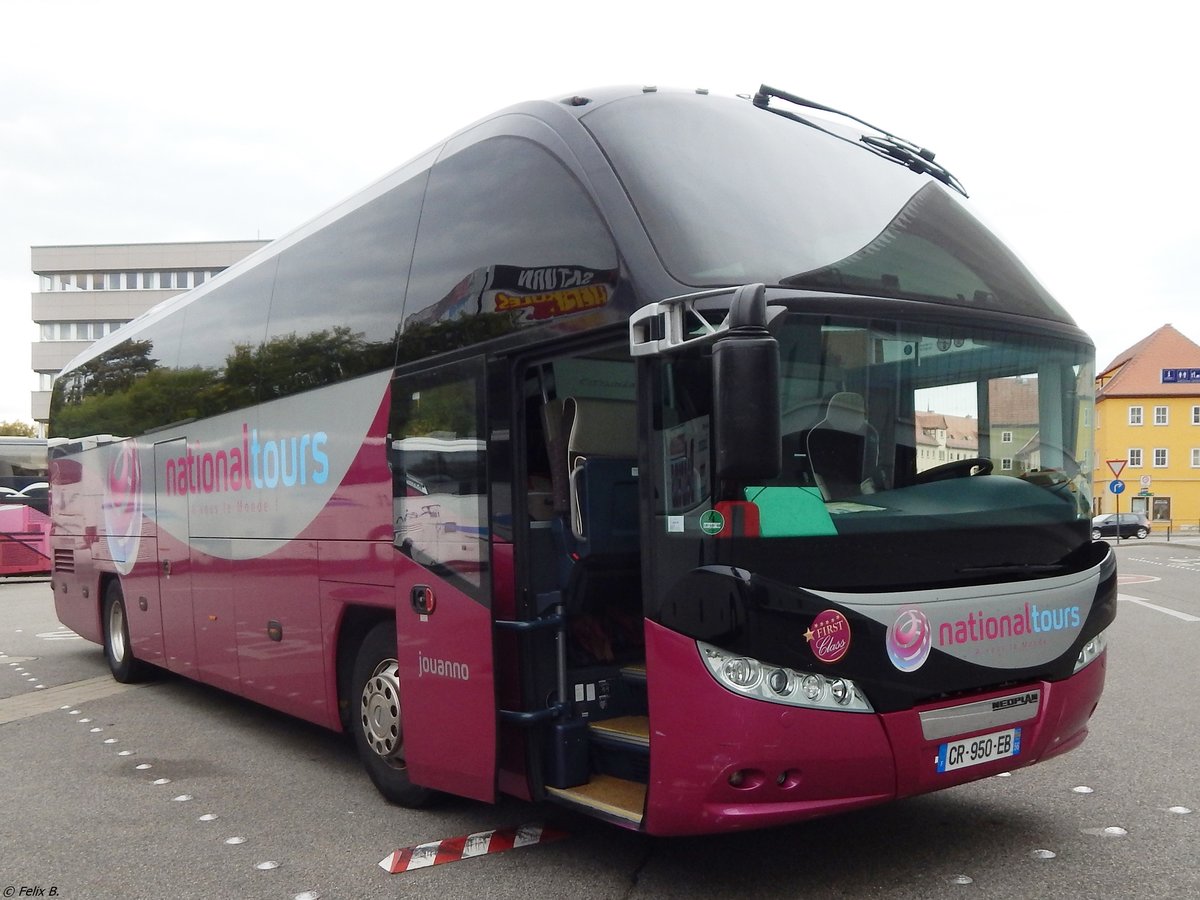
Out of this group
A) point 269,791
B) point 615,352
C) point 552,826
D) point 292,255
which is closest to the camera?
point 615,352

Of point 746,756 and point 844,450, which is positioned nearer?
point 746,756

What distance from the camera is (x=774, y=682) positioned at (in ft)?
14.6

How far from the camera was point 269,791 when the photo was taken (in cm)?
719

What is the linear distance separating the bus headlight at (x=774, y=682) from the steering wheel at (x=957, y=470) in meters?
0.94

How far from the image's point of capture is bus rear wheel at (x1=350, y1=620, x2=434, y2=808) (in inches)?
258

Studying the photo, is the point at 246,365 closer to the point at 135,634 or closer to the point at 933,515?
the point at 135,634

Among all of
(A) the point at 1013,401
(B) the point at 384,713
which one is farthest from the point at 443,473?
(A) the point at 1013,401

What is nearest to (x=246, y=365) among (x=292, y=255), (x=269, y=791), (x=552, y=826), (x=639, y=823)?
(x=292, y=255)

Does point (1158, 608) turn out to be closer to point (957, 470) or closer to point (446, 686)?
point (957, 470)

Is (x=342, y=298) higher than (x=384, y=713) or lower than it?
higher

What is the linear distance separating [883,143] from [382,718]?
4.21 meters

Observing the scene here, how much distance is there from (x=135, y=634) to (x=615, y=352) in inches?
318

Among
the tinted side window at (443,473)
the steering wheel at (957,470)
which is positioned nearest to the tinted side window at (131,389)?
the tinted side window at (443,473)

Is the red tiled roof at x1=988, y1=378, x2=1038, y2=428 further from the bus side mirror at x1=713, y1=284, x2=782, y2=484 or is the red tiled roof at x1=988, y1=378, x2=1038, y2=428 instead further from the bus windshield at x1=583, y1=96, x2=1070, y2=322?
the bus side mirror at x1=713, y1=284, x2=782, y2=484
